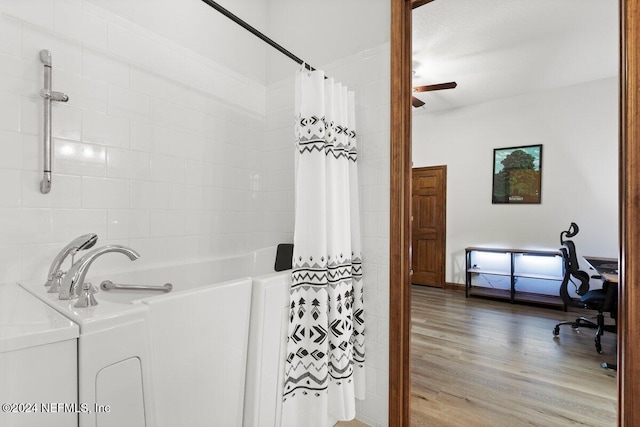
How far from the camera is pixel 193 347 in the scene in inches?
42.9

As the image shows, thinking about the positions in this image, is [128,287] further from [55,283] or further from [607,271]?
[607,271]

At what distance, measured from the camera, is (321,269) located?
1.46 m

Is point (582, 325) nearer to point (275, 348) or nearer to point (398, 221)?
point (398, 221)

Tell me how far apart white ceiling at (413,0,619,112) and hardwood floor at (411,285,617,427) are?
2.00 m

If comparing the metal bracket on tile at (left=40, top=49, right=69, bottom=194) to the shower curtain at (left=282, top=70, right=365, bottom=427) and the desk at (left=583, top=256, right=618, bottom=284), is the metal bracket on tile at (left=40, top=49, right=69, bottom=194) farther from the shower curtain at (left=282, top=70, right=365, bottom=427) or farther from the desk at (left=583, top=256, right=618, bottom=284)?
the desk at (left=583, top=256, right=618, bottom=284)

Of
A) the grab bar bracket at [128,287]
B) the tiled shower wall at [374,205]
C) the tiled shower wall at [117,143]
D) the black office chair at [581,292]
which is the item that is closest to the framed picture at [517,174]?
the black office chair at [581,292]

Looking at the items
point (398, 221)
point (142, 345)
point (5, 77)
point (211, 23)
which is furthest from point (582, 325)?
→ point (5, 77)

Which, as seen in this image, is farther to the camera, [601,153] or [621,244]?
[601,153]

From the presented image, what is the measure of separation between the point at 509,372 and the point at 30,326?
108 inches

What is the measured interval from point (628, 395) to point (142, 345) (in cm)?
180

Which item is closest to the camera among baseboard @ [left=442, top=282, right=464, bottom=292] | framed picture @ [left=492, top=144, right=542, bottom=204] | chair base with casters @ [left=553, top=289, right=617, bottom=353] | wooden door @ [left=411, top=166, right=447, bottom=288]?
chair base with casters @ [left=553, top=289, right=617, bottom=353]

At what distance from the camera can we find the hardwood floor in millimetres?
1733

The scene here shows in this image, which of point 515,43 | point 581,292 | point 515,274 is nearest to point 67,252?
point 581,292

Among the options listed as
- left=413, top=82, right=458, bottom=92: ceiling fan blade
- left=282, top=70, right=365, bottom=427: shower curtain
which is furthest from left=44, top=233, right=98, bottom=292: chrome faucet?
left=413, top=82, right=458, bottom=92: ceiling fan blade
